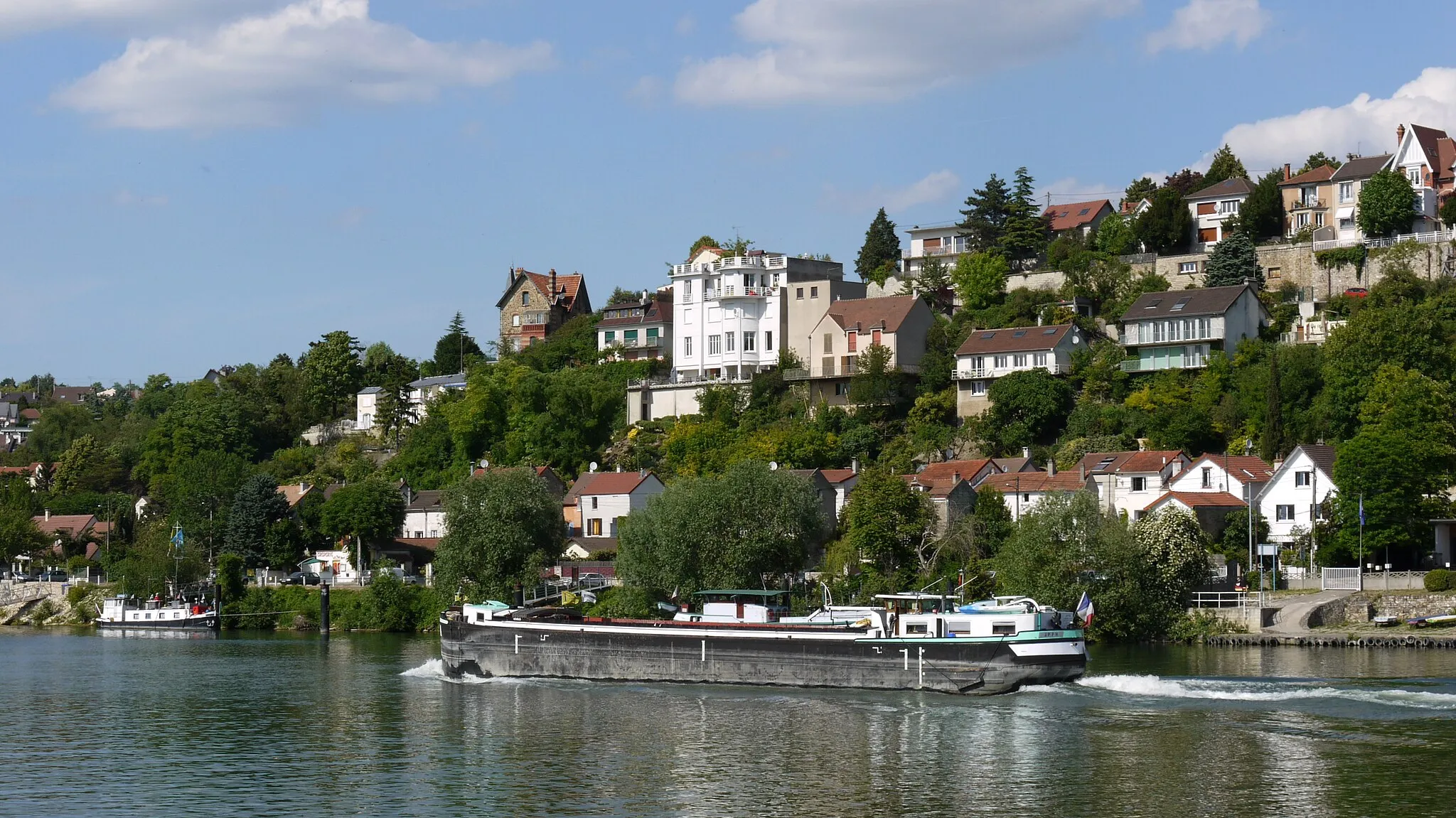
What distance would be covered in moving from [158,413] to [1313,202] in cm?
11344

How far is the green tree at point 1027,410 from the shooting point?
91.2 meters

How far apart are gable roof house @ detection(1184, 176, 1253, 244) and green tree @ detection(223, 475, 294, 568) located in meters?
60.6

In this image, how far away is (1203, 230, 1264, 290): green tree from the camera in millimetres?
97562

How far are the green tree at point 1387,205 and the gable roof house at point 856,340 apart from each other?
26367 millimetres

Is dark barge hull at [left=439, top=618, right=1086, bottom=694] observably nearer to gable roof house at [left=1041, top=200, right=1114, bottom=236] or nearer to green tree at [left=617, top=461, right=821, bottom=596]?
green tree at [left=617, top=461, right=821, bottom=596]

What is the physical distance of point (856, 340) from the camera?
334 ft

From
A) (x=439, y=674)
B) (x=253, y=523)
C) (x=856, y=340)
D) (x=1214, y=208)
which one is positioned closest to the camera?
(x=439, y=674)

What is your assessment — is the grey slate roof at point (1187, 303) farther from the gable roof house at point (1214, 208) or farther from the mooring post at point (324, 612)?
the mooring post at point (324, 612)

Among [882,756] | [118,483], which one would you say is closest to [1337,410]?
[882,756]

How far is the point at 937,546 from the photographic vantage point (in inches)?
3063

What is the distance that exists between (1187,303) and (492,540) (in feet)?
136

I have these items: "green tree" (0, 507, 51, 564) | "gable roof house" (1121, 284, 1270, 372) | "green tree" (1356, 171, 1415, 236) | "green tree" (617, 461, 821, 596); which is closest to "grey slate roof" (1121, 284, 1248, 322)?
"gable roof house" (1121, 284, 1270, 372)

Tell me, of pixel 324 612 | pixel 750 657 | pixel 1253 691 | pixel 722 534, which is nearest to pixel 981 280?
pixel 722 534

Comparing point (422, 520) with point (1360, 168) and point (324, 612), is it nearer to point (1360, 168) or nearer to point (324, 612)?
point (324, 612)
